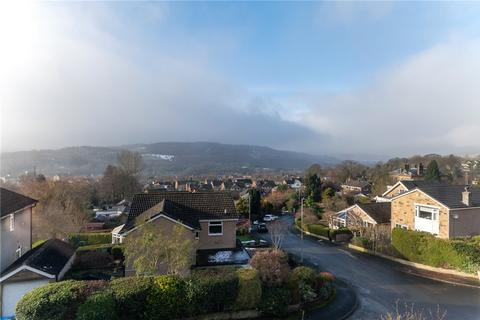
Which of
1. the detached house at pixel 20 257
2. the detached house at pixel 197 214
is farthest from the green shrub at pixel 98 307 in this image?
the detached house at pixel 197 214

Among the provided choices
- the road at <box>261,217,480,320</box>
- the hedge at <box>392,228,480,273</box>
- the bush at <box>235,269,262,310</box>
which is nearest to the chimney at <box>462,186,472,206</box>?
the hedge at <box>392,228,480,273</box>

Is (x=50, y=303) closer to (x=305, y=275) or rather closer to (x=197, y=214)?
(x=197, y=214)

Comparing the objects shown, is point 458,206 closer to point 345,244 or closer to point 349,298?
point 345,244

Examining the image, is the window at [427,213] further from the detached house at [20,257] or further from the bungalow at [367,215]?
the detached house at [20,257]

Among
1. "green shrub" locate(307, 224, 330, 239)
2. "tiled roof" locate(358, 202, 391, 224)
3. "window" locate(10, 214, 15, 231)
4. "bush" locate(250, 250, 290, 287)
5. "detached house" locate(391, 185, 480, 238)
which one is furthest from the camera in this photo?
"green shrub" locate(307, 224, 330, 239)

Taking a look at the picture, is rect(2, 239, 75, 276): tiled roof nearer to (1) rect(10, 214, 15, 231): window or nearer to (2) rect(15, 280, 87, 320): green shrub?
(1) rect(10, 214, 15, 231): window

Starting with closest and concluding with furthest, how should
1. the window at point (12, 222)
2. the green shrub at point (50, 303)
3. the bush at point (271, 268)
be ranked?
the green shrub at point (50, 303), the bush at point (271, 268), the window at point (12, 222)

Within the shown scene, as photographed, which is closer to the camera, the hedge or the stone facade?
the hedge
